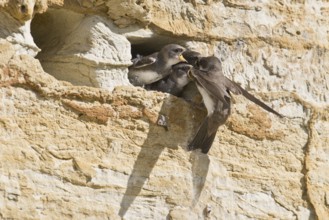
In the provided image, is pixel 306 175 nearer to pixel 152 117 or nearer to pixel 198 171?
pixel 198 171

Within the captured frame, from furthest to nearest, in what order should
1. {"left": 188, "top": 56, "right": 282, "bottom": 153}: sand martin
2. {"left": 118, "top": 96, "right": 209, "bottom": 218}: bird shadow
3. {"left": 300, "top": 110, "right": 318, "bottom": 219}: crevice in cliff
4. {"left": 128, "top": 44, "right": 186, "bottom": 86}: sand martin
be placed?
{"left": 128, "top": 44, "right": 186, "bottom": 86}: sand martin → {"left": 300, "top": 110, "right": 318, "bottom": 219}: crevice in cliff → {"left": 188, "top": 56, "right": 282, "bottom": 153}: sand martin → {"left": 118, "top": 96, "right": 209, "bottom": 218}: bird shadow

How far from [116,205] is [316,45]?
4.24 ft

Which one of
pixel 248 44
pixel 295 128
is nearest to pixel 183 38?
pixel 248 44

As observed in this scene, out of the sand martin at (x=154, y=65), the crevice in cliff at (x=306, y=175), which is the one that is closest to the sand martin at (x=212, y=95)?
the sand martin at (x=154, y=65)

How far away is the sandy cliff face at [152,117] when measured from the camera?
172 inches

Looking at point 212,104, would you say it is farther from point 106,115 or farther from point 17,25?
point 17,25

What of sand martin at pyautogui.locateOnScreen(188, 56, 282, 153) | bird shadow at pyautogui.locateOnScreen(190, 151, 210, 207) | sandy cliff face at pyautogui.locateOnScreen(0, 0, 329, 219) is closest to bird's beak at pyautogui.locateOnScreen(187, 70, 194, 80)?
sand martin at pyautogui.locateOnScreen(188, 56, 282, 153)

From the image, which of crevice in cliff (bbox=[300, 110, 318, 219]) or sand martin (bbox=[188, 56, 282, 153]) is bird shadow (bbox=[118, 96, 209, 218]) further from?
crevice in cliff (bbox=[300, 110, 318, 219])

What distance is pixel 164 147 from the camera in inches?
183

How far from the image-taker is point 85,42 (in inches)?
189

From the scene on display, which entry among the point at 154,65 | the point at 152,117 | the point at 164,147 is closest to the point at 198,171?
the point at 164,147

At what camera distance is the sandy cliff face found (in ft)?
14.4

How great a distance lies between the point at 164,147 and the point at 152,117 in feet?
0.42

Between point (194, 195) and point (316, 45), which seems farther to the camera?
point (316, 45)
